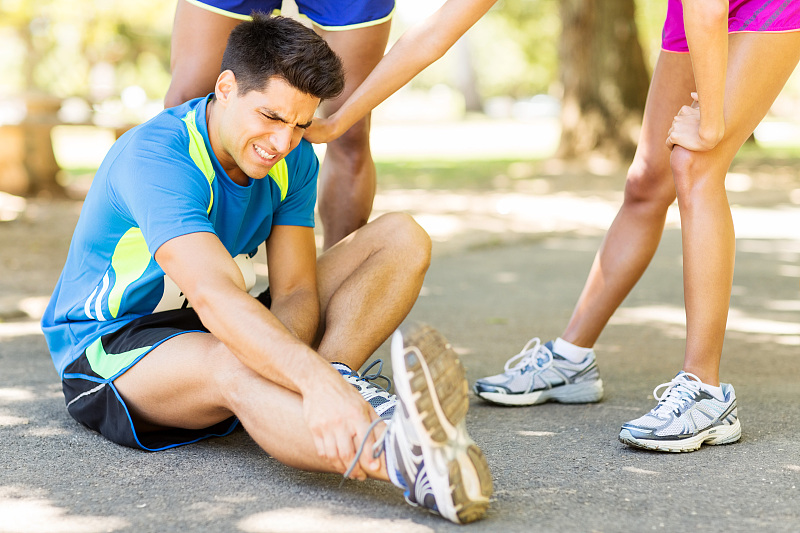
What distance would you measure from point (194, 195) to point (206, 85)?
97 centimetres

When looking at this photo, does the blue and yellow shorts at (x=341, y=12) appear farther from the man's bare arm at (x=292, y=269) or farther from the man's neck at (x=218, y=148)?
the man's bare arm at (x=292, y=269)

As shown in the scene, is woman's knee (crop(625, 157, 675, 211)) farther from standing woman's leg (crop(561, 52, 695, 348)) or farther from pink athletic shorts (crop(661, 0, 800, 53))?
pink athletic shorts (crop(661, 0, 800, 53))

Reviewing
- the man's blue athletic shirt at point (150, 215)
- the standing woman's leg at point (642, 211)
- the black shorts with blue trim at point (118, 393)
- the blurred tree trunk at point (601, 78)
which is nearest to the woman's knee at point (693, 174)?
the standing woman's leg at point (642, 211)

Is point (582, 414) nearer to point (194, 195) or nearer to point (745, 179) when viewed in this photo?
point (194, 195)

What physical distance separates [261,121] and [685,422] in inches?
60.8

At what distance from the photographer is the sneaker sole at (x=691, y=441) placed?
8.81ft

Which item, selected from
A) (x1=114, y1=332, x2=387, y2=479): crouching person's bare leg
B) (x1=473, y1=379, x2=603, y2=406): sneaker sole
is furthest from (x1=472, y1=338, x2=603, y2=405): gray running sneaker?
(x1=114, y1=332, x2=387, y2=479): crouching person's bare leg

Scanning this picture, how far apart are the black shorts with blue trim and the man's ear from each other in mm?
691

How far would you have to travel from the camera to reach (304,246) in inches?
121

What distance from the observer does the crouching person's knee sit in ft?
10.3

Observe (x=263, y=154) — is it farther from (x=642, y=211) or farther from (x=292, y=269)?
(x=642, y=211)

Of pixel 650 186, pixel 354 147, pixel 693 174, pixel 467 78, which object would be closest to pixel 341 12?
pixel 354 147

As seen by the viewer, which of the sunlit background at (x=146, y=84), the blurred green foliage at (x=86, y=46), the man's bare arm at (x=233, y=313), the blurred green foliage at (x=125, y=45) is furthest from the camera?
the blurred green foliage at (x=125, y=45)

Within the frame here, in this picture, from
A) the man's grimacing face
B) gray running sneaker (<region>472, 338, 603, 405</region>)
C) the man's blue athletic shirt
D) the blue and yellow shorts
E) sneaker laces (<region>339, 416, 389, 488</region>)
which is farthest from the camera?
the blue and yellow shorts
